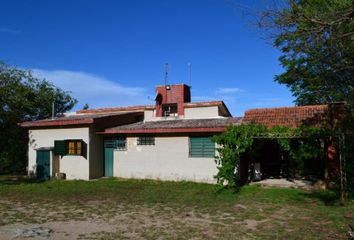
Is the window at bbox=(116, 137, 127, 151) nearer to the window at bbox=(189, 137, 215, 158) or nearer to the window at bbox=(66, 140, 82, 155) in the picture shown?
the window at bbox=(66, 140, 82, 155)

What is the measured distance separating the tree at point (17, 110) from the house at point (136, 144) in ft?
6.06

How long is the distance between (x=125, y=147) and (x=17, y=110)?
7847 mm

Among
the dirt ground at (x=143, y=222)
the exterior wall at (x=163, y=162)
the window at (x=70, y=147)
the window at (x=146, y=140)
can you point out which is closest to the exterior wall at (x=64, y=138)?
the window at (x=70, y=147)

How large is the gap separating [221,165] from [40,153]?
36.0ft

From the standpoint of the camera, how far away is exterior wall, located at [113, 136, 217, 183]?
18344mm

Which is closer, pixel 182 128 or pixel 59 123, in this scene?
pixel 182 128

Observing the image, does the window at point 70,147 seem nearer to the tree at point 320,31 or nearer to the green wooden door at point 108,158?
the green wooden door at point 108,158

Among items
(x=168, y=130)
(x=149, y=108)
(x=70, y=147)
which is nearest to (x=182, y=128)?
(x=168, y=130)

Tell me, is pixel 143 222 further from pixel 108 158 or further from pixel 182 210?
pixel 108 158

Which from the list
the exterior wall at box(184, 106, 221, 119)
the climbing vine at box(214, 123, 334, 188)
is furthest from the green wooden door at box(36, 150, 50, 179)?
the climbing vine at box(214, 123, 334, 188)

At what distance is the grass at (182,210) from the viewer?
9109 mm

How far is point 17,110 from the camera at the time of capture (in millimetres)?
A: 23719

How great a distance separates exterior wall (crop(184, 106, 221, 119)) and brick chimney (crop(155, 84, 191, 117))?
1.32 metres

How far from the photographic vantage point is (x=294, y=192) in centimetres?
1491
